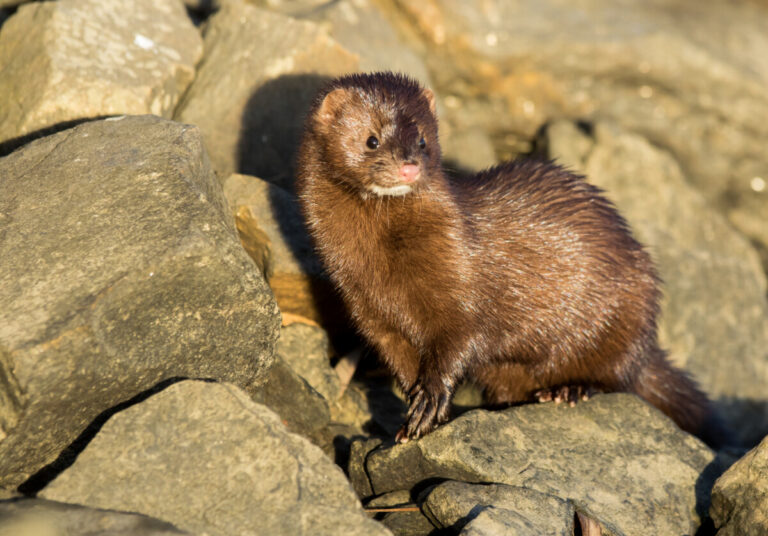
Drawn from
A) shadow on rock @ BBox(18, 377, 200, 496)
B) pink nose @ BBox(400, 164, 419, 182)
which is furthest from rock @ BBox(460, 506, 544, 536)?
pink nose @ BBox(400, 164, 419, 182)

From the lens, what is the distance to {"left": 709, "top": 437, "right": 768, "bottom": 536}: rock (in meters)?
4.04

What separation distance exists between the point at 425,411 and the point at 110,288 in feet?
6.14

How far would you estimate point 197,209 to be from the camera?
396 centimetres

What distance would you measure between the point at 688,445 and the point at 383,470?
1960 millimetres

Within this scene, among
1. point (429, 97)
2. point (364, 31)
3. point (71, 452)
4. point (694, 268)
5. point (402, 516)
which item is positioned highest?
point (429, 97)

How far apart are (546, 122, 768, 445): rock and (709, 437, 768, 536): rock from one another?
121 inches

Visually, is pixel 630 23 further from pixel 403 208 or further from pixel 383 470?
pixel 383 470

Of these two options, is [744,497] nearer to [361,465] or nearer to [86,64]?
[361,465]

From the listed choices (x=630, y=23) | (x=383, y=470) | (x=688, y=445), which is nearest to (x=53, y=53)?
(x=383, y=470)

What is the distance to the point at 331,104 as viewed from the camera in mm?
4312

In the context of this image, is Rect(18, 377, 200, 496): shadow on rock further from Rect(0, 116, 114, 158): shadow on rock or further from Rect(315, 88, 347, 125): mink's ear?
Rect(0, 116, 114, 158): shadow on rock

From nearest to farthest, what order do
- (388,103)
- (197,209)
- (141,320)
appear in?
(141,320), (197,209), (388,103)

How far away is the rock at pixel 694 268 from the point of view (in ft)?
24.4

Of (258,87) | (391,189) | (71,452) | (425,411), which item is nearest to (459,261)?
(391,189)
